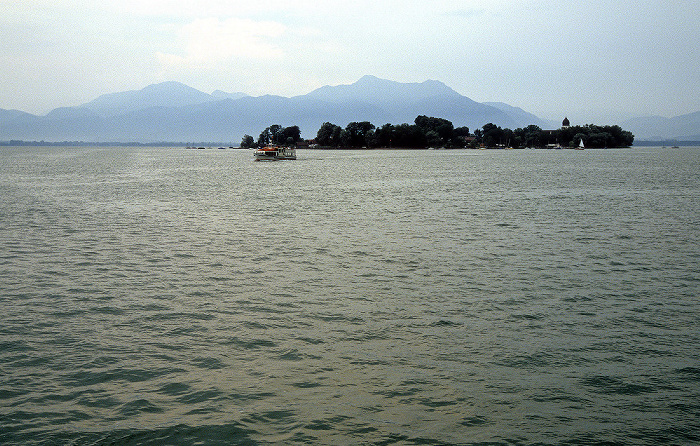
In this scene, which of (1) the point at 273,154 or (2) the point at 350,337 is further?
(1) the point at 273,154

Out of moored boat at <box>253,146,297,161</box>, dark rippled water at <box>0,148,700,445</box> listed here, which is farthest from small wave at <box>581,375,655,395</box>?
moored boat at <box>253,146,297,161</box>

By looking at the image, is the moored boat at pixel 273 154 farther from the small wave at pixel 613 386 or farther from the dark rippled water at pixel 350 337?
the small wave at pixel 613 386

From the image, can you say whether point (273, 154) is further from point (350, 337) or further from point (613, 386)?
point (613, 386)

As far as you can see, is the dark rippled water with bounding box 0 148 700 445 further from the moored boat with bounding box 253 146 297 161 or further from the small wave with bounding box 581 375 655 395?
the moored boat with bounding box 253 146 297 161

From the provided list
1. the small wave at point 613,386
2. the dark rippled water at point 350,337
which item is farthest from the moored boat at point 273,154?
the small wave at point 613,386

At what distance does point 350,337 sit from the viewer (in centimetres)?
1747

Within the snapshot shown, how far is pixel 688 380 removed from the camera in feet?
47.3

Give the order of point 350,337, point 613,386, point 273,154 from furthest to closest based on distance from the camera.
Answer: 1. point 273,154
2. point 350,337
3. point 613,386

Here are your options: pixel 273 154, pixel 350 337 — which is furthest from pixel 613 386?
pixel 273 154

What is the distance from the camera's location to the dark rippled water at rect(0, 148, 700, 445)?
487 inches

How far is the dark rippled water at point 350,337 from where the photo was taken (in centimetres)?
1238

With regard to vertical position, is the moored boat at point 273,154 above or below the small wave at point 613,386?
above

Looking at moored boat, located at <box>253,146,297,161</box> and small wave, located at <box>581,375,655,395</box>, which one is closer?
small wave, located at <box>581,375,655,395</box>

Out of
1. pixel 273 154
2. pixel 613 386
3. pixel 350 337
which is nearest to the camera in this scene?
pixel 613 386
